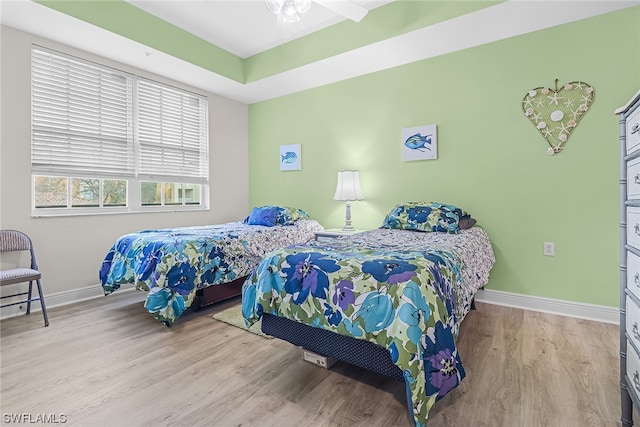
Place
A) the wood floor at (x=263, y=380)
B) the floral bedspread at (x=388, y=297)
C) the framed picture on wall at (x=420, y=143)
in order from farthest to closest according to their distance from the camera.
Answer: the framed picture on wall at (x=420, y=143) → the wood floor at (x=263, y=380) → the floral bedspread at (x=388, y=297)

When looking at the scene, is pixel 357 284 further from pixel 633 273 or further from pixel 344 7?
→ pixel 344 7

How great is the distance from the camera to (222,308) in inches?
116

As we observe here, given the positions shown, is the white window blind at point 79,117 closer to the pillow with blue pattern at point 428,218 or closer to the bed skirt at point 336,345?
the bed skirt at point 336,345

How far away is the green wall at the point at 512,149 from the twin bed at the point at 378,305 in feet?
3.69

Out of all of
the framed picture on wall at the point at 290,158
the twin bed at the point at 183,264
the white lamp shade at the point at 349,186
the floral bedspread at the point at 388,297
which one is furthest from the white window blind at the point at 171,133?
the floral bedspread at the point at 388,297

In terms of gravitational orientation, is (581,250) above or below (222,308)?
above

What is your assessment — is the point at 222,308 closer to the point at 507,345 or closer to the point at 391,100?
the point at 507,345

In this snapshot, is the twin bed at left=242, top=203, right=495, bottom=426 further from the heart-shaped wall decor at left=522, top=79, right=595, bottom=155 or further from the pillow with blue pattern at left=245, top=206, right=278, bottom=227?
the pillow with blue pattern at left=245, top=206, right=278, bottom=227

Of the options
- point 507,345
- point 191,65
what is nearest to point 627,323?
point 507,345

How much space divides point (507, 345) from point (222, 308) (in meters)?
2.30

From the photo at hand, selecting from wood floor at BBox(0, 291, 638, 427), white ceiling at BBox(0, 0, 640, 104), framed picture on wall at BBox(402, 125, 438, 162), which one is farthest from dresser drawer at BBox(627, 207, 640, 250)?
framed picture on wall at BBox(402, 125, 438, 162)

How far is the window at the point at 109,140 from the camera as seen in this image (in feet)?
9.68

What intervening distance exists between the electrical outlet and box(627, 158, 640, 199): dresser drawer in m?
1.70

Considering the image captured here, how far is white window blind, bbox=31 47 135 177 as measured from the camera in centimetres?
290
